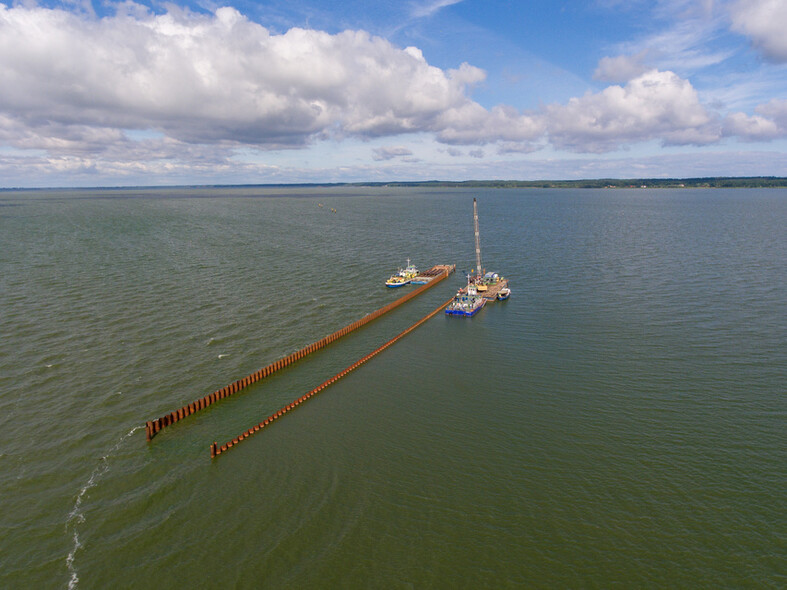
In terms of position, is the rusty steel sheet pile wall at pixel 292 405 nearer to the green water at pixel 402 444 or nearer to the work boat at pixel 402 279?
the green water at pixel 402 444

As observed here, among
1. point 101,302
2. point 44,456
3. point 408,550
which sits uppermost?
point 101,302

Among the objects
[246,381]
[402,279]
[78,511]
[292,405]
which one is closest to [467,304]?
[402,279]

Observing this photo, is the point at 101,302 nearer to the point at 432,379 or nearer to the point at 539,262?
the point at 432,379

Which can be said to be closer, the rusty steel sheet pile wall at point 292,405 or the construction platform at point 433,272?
the rusty steel sheet pile wall at point 292,405

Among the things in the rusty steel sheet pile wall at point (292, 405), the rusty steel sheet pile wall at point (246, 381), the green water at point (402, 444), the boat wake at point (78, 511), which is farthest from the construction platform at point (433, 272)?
the boat wake at point (78, 511)

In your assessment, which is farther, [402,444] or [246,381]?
[246,381]

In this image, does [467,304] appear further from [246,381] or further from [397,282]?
[246,381]

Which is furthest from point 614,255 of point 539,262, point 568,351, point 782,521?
point 782,521
